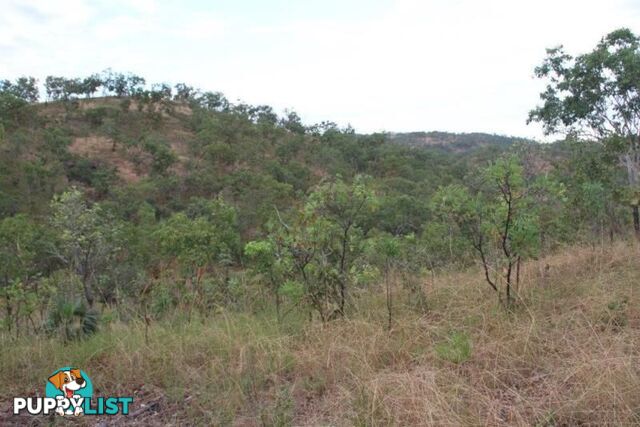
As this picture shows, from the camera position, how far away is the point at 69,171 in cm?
2723

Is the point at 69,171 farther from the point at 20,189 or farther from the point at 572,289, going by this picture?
the point at 572,289

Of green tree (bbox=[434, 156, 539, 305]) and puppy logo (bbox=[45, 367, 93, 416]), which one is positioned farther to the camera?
green tree (bbox=[434, 156, 539, 305])

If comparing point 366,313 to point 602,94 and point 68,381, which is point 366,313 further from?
point 602,94

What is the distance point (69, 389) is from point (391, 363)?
1.81 m

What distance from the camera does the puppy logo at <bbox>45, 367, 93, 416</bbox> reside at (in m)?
2.68

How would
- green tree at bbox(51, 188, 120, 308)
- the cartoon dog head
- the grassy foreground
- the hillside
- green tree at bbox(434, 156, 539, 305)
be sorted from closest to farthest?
1. the grassy foreground
2. the hillside
3. the cartoon dog head
4. green tree at bbox(434, 156, 539, 305)
5. green tree at bbox(51, 188, 120, 308)

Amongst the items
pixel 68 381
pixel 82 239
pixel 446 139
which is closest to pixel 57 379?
pixel 68 381

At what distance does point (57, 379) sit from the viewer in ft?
9.53

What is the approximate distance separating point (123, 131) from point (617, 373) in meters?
34.5

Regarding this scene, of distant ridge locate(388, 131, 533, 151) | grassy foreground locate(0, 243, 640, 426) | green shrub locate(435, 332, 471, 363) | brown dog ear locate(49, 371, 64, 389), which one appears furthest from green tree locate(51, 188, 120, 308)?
distant ridge locate(388, 131, 533, 151)

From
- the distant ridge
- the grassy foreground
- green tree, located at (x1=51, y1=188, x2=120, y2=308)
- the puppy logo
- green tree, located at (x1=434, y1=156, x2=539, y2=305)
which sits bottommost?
the puppy logo

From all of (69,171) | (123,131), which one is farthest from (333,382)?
(123,131)

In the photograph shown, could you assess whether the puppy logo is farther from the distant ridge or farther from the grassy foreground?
the distant ridge

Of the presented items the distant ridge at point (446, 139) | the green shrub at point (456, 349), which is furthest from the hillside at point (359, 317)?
the distant ridge at point (446, 139)
